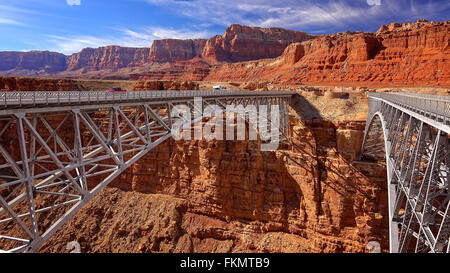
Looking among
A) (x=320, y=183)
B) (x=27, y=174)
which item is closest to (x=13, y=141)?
(x=27, y=174)

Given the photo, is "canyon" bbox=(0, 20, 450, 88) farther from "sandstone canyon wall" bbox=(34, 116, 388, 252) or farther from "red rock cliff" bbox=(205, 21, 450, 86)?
"sandstone canyon wall" bbox=(34, 116, 388, 252)

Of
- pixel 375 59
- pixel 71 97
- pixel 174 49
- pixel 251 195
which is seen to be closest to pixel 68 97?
pixel 71 97

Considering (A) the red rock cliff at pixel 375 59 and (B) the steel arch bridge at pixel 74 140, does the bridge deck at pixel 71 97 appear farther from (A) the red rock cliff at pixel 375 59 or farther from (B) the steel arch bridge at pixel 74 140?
(A) the red rock cliff at pixel 375 59

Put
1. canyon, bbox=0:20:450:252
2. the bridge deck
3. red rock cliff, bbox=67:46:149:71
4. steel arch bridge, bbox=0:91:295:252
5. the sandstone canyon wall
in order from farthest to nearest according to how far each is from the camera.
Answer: red rock cliff, bbox=67:46:149:71 < canyon, bbox=0:20:450:252 < the sandstone canyon wall < the bridge deck < steel arch bridge, bbox=0:91:295:252

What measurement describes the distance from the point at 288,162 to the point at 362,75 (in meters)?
43.0

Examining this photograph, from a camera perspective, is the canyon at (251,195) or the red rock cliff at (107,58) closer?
the canyon at (251,195)


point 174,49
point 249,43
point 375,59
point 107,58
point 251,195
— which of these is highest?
point 174,49

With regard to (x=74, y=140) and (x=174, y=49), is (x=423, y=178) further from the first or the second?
(x=174, y=49)

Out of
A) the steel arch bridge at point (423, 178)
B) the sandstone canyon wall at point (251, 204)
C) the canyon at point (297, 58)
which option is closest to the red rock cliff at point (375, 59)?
the canyon at point (297, 58)

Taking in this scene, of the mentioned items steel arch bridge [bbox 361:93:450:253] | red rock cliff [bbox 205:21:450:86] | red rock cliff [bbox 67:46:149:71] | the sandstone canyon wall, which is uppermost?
red rock cliff [bbox 67:46:149:71]

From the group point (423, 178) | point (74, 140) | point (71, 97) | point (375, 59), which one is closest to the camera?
point (423, 178)

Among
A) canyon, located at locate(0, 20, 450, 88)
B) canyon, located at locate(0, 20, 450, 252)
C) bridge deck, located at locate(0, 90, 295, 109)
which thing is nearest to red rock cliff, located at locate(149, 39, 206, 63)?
canyon, located at locate(0, 20, 450, 88)

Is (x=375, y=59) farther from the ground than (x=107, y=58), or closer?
closer

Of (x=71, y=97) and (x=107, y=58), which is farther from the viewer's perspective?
(x=107, y=58)
